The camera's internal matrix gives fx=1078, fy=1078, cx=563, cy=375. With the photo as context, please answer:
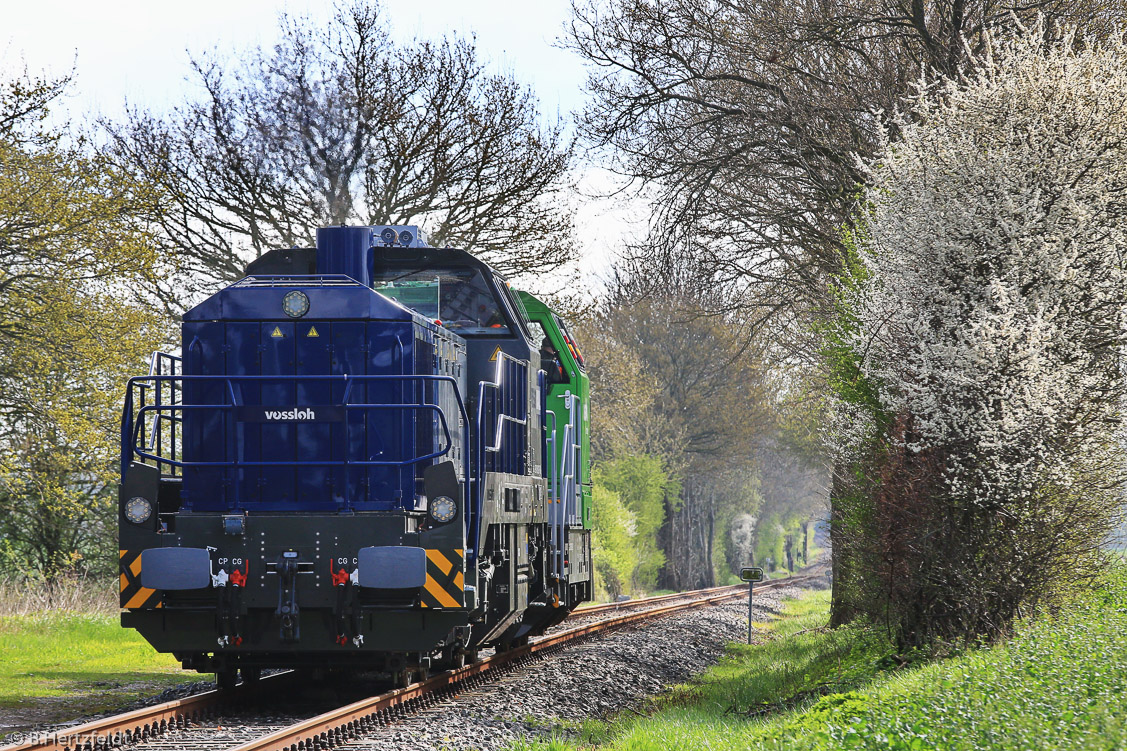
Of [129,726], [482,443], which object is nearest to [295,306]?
[482,443]

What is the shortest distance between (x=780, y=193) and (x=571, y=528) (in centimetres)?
734

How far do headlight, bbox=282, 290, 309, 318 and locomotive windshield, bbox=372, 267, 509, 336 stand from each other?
134 centimetres

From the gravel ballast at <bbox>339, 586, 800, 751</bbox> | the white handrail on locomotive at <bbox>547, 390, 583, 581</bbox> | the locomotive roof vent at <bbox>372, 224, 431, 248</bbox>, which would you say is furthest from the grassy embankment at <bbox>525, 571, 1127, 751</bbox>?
the locomotive roof vent at <bbox>372, 224, 431, 248</bbox>

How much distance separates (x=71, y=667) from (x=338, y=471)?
5.50 m

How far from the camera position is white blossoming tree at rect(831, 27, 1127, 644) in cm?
906

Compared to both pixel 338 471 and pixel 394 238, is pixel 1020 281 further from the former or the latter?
pixel 338 471

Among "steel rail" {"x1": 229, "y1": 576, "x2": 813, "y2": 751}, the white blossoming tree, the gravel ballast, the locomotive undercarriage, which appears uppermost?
the white blossoming tree

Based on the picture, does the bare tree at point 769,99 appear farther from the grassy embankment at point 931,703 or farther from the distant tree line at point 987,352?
the grassy embankment at point 931,703


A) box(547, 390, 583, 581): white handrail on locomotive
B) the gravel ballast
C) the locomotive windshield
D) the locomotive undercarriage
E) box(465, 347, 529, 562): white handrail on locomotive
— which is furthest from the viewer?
box(547, 390, 583, 581): white handrail on locomotive

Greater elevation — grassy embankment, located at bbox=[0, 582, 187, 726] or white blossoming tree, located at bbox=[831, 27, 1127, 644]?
white blossoming tree, located at bbox=[831, 27, 1127, 644]

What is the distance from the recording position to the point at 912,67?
1462 centimetres

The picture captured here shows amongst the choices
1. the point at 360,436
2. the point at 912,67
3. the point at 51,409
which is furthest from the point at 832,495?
the point at 51,409

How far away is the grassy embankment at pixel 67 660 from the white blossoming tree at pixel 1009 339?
286 inches

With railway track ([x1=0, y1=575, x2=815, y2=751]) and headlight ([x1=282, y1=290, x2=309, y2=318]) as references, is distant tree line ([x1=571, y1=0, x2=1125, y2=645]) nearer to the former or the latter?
railway track ([x1=0, y1=575, x2=815, y2=751])
